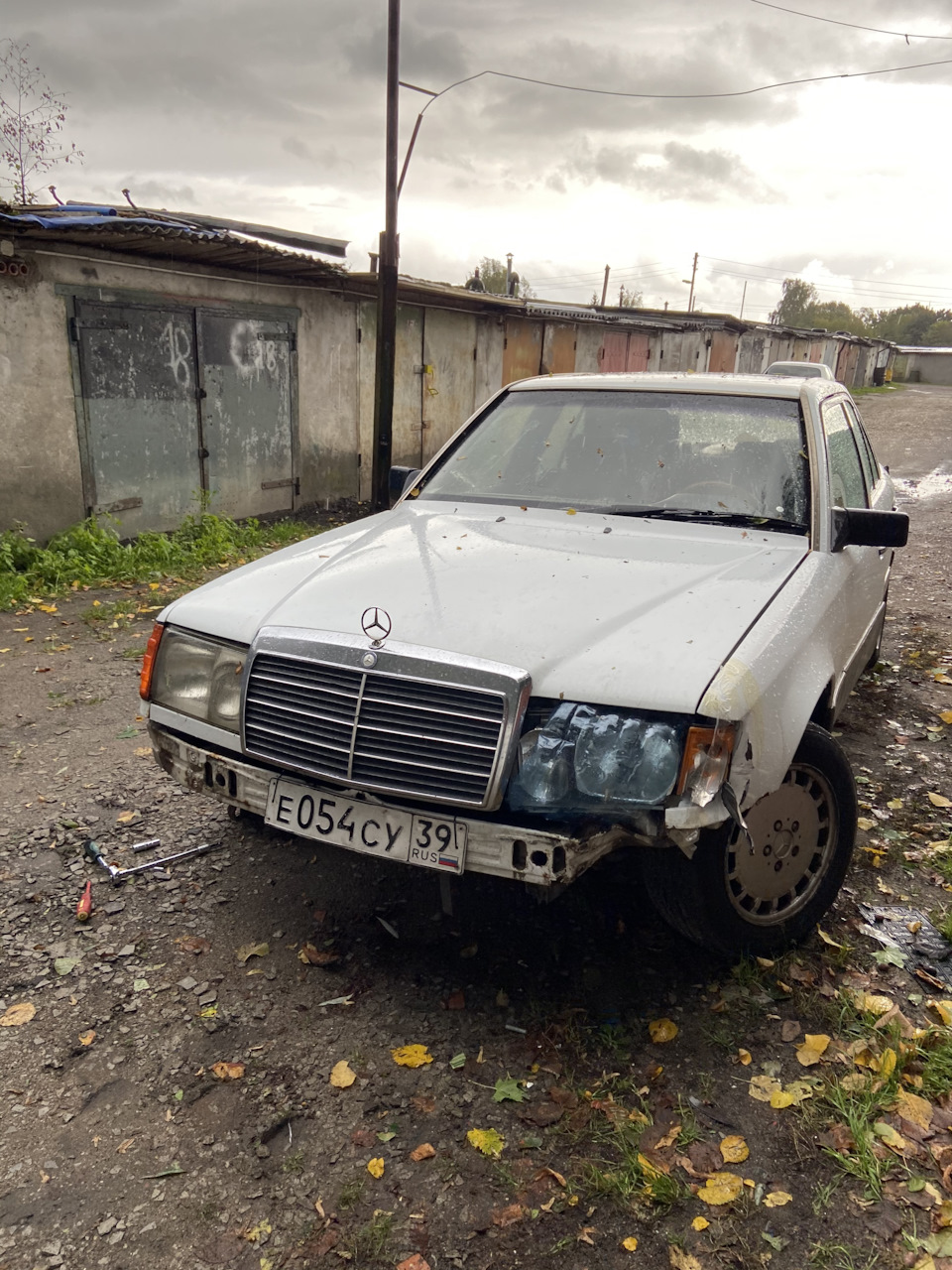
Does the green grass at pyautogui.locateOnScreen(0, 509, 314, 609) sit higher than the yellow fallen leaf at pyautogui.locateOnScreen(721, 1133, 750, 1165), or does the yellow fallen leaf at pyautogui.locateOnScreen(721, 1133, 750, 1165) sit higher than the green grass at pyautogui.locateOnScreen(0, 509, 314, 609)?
the yellow fallen leaf at pyautogui.locateOnScreen(721, 1133, 750, 1165)

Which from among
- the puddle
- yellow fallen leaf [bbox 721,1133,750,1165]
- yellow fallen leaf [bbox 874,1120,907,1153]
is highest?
the puddle

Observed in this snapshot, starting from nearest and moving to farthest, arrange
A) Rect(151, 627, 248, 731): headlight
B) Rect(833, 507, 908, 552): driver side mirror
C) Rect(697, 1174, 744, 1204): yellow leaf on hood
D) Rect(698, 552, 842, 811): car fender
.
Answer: Rect(697, 1174, 744, 1204): yellow leaf on hood → Rect(698, 552, 842, 811): car fender → Rect(151, 627, 248, 731): headlight → Rect(833, 507, 908, 552): driver side mirror

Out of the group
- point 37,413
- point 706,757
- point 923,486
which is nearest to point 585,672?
point 706,757

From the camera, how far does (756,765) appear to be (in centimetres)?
231

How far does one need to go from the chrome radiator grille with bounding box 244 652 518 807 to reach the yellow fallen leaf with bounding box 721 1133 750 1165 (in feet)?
3.39

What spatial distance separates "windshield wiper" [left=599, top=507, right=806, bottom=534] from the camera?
10.4 feet

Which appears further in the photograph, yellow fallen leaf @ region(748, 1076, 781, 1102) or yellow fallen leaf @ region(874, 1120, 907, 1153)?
yellow fallen leaf @ region(748, 1076, 781, 1102)

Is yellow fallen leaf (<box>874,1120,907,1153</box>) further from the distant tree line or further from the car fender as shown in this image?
the distant tree line

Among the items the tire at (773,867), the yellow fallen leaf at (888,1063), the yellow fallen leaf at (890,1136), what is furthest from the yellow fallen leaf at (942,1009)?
the yellow fallen leaf at (890,1136)

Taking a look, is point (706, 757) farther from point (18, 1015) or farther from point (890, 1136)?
point (18, 1015)

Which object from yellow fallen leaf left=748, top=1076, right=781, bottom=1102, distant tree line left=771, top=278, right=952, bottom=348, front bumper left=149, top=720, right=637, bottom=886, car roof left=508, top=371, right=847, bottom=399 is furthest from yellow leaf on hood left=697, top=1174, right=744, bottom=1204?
distant tree line left=771, top=278, right=952, bottom=348

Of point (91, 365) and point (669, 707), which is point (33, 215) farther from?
point (669, 707)

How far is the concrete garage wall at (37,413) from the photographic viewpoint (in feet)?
25.6

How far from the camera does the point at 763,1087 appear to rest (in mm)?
2328
